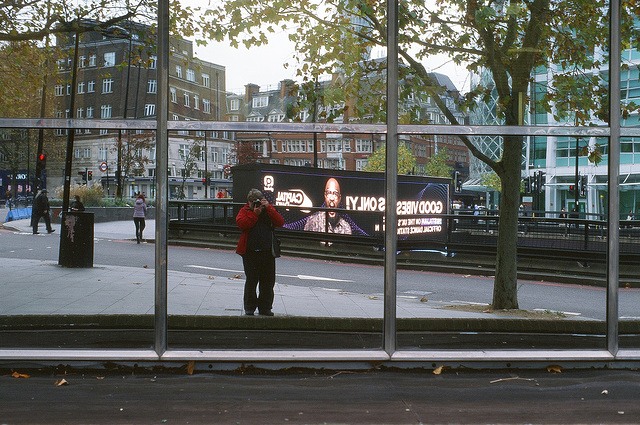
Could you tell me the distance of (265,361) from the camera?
6.08 meters

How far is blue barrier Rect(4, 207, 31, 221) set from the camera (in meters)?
7.83

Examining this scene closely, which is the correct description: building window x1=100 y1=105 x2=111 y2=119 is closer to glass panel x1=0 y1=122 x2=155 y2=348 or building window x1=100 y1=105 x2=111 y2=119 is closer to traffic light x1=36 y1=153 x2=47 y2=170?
glass panel x1=0 y1=122 x2=155 y2=348

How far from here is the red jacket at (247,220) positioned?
7.62 metres

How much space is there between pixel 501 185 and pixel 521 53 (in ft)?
6.83

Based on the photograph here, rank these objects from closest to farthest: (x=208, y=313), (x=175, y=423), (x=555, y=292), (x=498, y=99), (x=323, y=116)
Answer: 1. (x=175, y=423)
2. (x=323, y=116)
3. (x=498, y=99)
4. (x=208, y=313)
5. (x=555, y=292)

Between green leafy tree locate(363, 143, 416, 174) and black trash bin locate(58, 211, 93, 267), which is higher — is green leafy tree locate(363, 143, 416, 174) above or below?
above

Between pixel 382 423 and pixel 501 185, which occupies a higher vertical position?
pixel 501 185

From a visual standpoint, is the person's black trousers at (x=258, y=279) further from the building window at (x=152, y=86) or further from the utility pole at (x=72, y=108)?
the building window at (x=152, y=86)

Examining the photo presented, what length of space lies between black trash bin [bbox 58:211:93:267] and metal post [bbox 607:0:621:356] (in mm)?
6707

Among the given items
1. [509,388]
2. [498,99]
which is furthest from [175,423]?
[498,99]

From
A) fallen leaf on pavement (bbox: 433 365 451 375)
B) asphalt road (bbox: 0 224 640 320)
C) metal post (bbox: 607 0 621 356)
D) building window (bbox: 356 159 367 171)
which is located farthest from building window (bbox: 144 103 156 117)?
metal post (bbox: 607 0 621 356)

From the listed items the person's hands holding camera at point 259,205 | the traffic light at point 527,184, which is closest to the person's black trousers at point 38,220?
the person's hands holding camera at point 259,205

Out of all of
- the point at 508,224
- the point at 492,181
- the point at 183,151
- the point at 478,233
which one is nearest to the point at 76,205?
the point at 183,151

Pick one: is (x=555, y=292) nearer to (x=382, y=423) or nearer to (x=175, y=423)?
(x=382, y=423)
